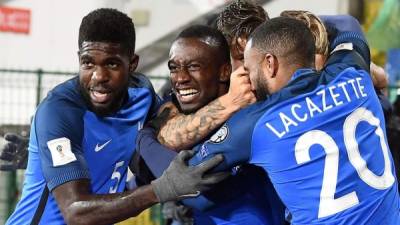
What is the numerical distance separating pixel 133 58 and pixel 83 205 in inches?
36.1

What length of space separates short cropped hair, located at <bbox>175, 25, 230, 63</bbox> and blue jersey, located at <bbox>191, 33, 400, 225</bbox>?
452mm

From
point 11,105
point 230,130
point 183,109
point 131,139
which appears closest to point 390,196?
point 230,130

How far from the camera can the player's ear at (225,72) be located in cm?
418

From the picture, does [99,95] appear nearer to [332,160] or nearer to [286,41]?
[286,41]

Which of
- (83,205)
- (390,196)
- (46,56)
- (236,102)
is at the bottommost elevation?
(46,56)

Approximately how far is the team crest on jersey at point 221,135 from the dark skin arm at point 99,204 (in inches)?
14.8

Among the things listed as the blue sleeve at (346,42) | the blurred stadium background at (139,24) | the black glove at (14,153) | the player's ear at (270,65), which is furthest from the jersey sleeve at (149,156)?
the blurred stadium background at (139,24)

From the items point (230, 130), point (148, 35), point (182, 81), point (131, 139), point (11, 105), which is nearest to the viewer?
point (230, 130)

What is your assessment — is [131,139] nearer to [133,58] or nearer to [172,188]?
[133,58]

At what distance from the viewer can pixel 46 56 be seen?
1109cm

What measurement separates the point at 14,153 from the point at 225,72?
7.67 feet

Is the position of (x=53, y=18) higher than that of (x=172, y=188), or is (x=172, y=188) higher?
(x=172, y=188)

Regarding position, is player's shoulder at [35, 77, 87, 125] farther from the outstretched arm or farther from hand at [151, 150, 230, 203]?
hand at [151, 150, 230, 203]

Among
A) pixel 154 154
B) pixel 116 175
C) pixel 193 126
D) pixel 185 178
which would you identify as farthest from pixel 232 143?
pixel 116 175
